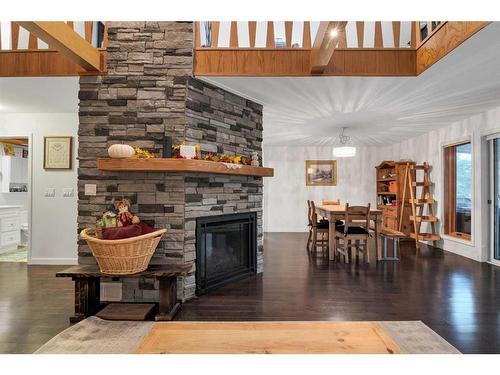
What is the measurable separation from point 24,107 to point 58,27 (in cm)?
250

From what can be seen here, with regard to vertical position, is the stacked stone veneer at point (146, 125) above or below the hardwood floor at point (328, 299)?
above

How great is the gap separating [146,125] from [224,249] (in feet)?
5.42

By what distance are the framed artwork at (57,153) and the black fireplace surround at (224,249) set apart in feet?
8.52

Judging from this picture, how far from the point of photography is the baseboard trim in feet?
14.0

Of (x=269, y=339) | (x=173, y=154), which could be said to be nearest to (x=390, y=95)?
(x=173, y=154)

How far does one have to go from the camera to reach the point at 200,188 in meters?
3.14

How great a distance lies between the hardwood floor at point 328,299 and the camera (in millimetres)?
2385

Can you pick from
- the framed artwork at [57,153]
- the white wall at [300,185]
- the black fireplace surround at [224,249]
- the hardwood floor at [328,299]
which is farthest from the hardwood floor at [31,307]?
the white wall at [300,185]

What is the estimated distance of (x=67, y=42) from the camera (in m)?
2.45

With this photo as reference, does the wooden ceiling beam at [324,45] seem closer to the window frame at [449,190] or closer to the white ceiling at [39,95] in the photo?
the white ceiling at [39,95]

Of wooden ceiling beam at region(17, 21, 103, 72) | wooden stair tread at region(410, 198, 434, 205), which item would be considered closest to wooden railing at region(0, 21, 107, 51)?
wooden ceiling beam at region(17, 21, 103, 72)

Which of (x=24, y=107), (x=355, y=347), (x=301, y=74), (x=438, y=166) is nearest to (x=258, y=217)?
(x=301, y=74)

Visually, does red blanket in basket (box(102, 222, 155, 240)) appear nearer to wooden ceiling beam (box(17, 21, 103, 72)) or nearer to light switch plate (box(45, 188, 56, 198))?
wooden ceiling beam (box(17, 21, 103, 72))

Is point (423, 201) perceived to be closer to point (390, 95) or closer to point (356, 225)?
point (356, 225)
